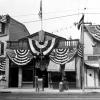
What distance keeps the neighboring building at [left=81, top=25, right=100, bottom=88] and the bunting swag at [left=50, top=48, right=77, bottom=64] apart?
199 centimetres

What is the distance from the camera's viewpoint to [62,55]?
110ft

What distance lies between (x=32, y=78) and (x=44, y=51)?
3.63 metres

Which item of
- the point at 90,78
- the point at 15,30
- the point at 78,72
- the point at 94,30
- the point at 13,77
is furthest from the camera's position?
the point at 15,30

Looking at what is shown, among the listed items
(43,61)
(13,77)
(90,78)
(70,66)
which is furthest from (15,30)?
(90,78)

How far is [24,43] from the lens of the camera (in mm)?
35219

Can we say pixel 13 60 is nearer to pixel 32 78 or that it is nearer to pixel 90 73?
pixel 32 78

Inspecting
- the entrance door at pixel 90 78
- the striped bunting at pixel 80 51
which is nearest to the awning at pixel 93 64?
the entrance door at pixel 90 78

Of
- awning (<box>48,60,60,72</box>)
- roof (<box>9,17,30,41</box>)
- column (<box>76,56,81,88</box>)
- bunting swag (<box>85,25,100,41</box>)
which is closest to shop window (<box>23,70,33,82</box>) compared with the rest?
awning (<box>48,60,60,72</box>)

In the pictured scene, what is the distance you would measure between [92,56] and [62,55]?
12.1ft

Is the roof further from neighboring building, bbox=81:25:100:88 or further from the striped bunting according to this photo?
neighboring building, bbox=81:25:100:88

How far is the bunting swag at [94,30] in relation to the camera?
3419 cm

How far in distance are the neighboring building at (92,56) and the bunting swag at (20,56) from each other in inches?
268

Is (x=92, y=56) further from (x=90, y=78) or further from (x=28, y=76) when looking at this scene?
(x=28, y=76)

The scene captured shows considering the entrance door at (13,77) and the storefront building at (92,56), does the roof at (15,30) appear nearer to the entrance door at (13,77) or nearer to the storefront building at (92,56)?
the entrance door at (13,77)
